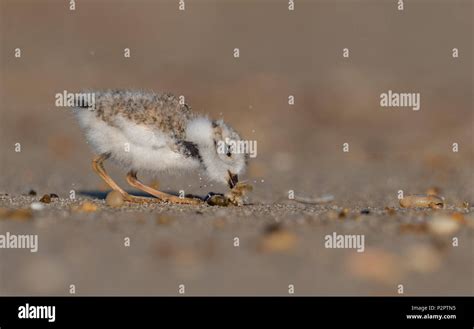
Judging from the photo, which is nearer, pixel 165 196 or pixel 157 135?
pixel 157 135

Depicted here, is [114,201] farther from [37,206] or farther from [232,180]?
[232,180]

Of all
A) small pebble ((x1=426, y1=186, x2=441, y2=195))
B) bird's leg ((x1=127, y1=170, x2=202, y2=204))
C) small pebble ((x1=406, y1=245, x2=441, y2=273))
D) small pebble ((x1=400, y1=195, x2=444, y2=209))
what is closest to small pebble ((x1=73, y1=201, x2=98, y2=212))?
bird's leg ((x1=127, y1=170, x2=202, y2=204))

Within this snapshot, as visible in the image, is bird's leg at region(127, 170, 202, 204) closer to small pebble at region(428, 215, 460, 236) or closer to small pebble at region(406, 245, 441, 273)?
small pebble at region(428, 215, 460, 236)

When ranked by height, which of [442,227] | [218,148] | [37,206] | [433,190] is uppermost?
[218,148]

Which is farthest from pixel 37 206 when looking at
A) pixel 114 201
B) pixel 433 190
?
pixel 433 190

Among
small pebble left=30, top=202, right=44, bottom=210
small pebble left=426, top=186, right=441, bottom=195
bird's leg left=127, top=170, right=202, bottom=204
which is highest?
small pebble left=426, top=186, right=441, bottom=195

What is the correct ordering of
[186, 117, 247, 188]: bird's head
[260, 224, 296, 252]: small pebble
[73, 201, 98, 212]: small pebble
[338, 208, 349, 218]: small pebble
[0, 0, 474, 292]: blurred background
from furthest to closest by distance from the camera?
[0, 0, 474, 292]: blurred background → [186, 117, 247, 188]: bird's head → [73, 201, 98, 212]: small pebble → [338, 208, 349, 218]: small pebble → [260, 224, 296, 252]: small pebble
